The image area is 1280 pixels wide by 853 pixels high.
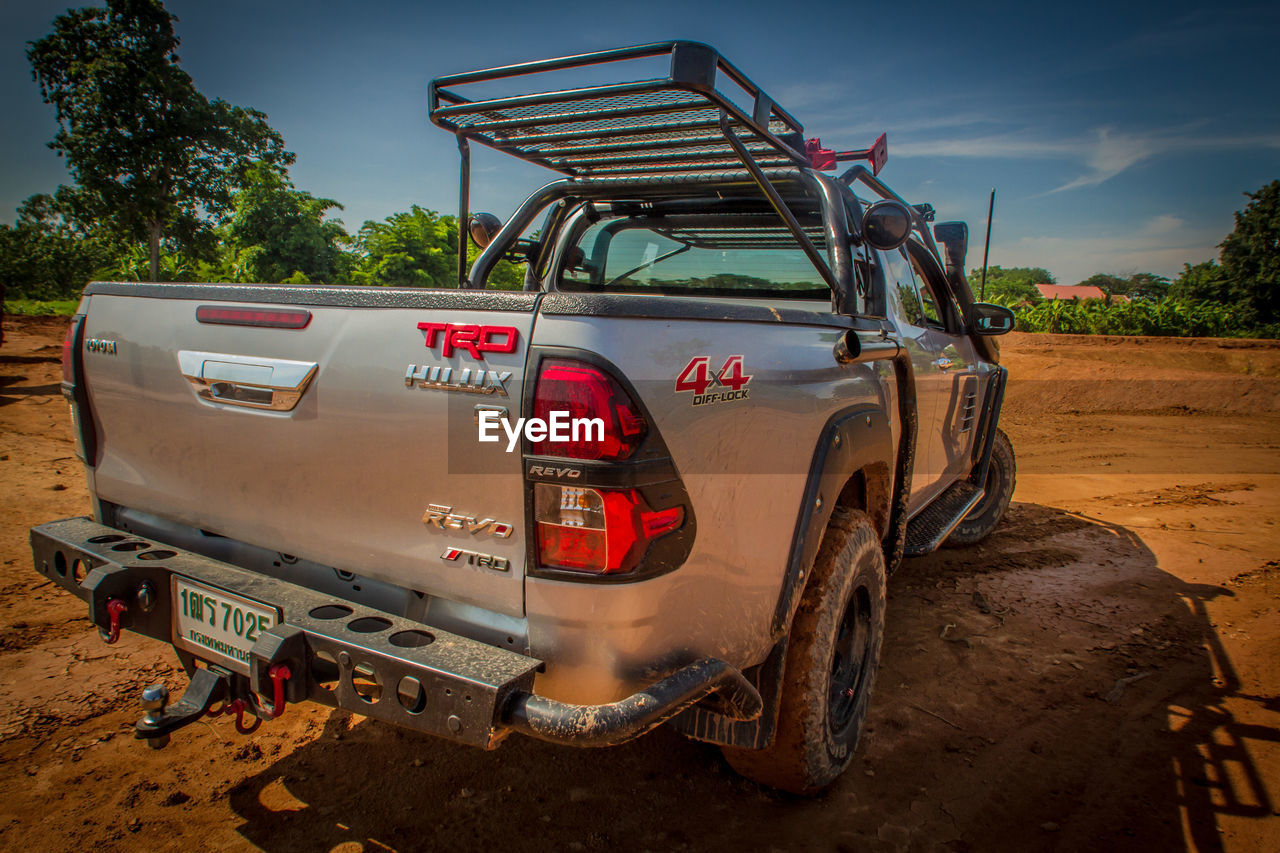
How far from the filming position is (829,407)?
2.18m

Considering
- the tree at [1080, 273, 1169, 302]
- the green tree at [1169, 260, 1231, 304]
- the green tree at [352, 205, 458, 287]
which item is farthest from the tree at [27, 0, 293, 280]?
the tree at [1080, 273, 1169, 302]

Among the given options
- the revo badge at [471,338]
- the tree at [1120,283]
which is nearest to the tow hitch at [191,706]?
the revo badge at [471,338]

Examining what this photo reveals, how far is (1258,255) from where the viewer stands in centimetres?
3525

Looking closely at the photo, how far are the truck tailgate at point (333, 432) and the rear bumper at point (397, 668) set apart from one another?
127mm

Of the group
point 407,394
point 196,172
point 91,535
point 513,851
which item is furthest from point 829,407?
point 196,172

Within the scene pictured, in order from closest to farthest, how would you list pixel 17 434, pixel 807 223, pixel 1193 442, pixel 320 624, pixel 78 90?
pixel 320 624
pixel 807 223
pixel 17 434
pixel 1193 442
pixel 78 90

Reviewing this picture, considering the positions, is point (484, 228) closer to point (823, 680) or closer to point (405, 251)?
point (823, 680)

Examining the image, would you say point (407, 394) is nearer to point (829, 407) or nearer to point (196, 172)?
point (829, 407)

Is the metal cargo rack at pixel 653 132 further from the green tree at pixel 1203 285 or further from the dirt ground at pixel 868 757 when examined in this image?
the green tree at pixel 1203 285

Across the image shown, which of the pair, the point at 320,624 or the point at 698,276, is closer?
the point at 320,624

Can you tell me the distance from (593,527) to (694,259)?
217 cm

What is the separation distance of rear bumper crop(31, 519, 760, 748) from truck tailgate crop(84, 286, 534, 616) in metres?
0.13

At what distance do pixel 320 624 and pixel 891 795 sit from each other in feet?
6.53

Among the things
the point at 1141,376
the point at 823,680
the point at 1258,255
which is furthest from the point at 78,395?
the point at 1258,255
